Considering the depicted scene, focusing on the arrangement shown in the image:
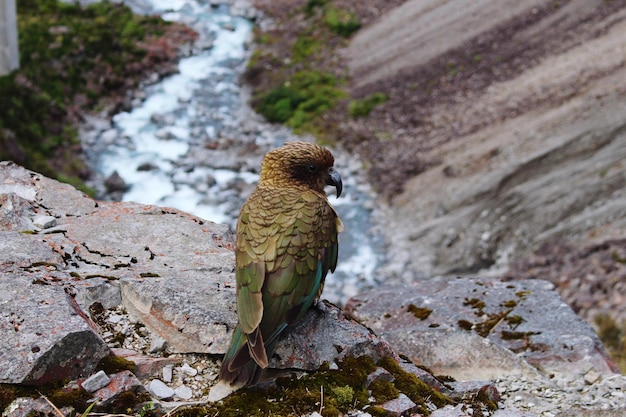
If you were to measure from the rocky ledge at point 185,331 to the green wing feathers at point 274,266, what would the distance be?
1.29ft

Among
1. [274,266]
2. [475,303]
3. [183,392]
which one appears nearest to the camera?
[183,392]

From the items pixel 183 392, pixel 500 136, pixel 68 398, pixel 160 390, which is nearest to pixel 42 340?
pixel 68 398

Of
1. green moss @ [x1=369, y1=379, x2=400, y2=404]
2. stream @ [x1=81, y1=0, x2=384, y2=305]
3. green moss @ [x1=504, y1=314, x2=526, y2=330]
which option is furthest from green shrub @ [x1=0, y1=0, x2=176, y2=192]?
green moss @ [x1=369, y1=379, x2=400, y2=404]

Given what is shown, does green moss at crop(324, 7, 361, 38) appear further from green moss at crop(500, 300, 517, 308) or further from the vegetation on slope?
→ green moss at crop(500, 300, 517, 308)

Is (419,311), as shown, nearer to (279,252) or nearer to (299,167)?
(299,167)

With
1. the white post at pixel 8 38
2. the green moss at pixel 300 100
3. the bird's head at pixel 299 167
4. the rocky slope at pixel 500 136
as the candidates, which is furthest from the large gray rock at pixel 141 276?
the green moss at pixel 300 100

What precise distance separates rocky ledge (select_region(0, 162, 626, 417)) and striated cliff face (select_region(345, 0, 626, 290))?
1164 centimetres

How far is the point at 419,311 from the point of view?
33.2 ft

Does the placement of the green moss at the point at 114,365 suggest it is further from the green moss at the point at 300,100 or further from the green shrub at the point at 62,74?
the green moss at the point at 300,100

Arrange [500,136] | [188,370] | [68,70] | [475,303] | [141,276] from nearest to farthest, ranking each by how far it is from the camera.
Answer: [188,370], [141,276], [475,303], [500,136], [68,70]

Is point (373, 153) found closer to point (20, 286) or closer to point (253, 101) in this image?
point (253, 101)

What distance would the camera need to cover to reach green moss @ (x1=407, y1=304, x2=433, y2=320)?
9.97m

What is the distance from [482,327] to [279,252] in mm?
4612

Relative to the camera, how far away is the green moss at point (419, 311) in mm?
9969
